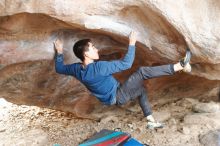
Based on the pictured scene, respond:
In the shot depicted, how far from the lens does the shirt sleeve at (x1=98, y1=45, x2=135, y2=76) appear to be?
11.1 ft

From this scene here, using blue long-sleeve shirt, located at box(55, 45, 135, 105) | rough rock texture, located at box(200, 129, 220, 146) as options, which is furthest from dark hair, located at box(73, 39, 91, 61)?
rough rock texture, located at box(200, 129, 220, 146)

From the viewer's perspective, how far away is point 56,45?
146 inches

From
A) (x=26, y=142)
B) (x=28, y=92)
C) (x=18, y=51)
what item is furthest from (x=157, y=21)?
(x=26, y=142)

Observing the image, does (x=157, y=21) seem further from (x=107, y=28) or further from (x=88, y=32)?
(x=88, y=32)

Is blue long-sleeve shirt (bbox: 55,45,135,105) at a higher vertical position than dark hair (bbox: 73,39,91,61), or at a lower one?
lower

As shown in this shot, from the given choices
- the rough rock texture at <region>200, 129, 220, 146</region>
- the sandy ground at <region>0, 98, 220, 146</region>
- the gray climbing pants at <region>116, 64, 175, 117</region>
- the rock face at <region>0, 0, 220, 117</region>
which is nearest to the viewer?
the rock face at <region>0, 0, 220, 117</region>

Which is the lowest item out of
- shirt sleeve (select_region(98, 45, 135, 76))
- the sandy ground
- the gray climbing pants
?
the sandy ground

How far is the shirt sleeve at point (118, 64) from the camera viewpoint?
3.39m

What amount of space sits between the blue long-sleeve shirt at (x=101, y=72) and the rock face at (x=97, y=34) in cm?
27

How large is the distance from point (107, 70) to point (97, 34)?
0.56m

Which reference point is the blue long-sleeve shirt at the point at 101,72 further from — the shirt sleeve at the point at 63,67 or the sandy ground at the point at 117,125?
the sandy ground at the point at 117,125

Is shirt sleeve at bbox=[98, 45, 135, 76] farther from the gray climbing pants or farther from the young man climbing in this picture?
the gray climbing pants

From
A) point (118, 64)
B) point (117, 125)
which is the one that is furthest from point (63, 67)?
point (117, 125)

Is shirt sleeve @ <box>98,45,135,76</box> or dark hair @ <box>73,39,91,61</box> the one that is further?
dark hair @ <box>73,39,91,61</box>
